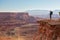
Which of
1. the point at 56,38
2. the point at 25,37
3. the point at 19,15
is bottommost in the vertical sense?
the point at 25,37

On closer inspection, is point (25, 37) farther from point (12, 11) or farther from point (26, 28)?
point (12, 11)

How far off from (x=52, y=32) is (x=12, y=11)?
967cm

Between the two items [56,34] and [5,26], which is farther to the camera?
[5,26]

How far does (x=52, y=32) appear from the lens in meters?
6.91

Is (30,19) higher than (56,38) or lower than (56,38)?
lower

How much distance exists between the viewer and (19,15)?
17.0 metres

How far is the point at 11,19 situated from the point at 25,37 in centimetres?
266

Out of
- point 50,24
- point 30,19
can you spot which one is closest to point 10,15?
point 30,19

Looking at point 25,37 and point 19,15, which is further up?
point 19,15

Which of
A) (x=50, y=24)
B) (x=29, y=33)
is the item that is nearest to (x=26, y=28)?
(x=29, y=33)

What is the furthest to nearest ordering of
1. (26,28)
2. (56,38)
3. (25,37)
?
(26,28), (25,37), (56,38)

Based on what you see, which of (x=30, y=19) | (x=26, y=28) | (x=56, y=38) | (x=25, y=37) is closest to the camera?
(x=56, y=38)

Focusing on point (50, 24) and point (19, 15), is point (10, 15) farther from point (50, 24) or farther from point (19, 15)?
point (50, 24)

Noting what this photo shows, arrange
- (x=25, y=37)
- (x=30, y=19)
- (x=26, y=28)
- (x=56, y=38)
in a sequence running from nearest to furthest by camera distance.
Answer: (x=56, y=38) < (x=25, y=37) < (x=26, y=28) < (x=30, y=19)
